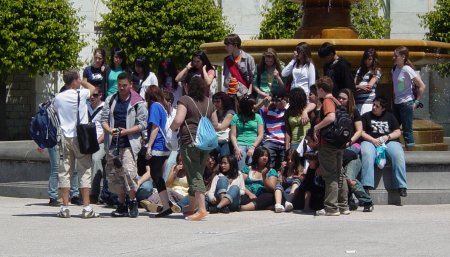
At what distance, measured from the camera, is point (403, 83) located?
55.7 feet

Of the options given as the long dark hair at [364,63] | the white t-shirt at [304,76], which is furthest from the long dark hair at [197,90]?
the long dark hair at [364,63]

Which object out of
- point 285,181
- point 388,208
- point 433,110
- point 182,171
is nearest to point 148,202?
point 182,171

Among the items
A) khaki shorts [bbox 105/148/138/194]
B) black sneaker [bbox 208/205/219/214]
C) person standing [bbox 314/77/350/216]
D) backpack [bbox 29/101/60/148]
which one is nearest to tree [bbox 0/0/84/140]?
backpack [bbox 29/101/60/148]

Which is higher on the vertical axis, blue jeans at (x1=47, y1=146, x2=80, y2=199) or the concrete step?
blue jeans at (x1=47, y1=146, x2=80, y2=199)

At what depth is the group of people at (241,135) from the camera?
567 inches

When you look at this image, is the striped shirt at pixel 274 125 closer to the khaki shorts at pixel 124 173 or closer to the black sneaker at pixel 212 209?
the black sneaker at pixel 212 209

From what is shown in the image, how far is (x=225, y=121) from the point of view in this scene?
631 inches

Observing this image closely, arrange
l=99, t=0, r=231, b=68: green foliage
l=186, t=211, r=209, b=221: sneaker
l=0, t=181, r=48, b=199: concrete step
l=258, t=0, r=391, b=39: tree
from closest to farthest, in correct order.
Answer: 1. l=186, t=211, r=209, b=221: sneaker
2. l=0, t=181, r=48, b=199: concrete step
3. l=258, t=0, r=391, b=39: tree
4. l=99, t=0, r=231, b=68: green foliage

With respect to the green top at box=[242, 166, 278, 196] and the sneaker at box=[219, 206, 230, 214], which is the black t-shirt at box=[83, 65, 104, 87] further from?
the sneaker at box=[219, 206, 230, 214]

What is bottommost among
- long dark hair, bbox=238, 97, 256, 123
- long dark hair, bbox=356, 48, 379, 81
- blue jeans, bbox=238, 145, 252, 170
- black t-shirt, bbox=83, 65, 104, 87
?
blue jeans, bbox=238, 145, 252, 170

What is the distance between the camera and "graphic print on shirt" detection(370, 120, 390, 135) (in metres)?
15.9

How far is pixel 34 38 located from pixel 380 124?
27.2 meters

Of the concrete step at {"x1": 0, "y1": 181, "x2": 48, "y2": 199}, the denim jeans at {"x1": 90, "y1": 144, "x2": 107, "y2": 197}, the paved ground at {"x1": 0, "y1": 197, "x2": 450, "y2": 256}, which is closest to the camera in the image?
the paved ground at {"x1": 0, "y1": 197, "x2": 450, "y2": 256}

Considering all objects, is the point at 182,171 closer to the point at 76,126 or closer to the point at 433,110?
the point at 76,126
